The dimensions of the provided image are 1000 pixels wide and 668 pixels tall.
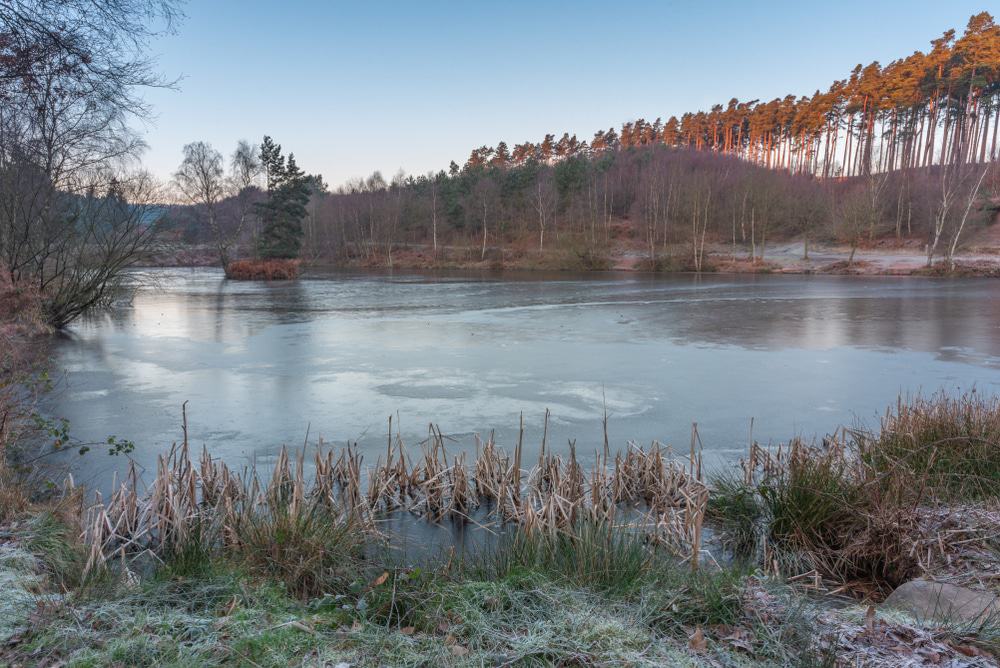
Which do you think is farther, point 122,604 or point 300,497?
point 300,497

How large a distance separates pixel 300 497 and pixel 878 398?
28.3ft

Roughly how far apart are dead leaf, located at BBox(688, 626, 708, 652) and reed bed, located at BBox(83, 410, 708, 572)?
89 cm

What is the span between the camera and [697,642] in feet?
9.89

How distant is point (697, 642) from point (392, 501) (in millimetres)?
3293

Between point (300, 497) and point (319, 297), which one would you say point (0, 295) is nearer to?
point (300, 497)

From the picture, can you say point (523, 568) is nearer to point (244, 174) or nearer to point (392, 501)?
point (392, 501)

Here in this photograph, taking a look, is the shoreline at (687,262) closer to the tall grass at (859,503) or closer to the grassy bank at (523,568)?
the grassy bank at (523,568)

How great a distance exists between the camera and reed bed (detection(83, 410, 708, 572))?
444 centimetres

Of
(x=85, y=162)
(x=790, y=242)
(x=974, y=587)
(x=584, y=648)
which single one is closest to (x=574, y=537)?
(x=584, y=648)

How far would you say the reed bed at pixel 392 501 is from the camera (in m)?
4.44

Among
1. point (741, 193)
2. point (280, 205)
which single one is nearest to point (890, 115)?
point (741, 193)

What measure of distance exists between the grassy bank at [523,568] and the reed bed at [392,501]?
0.03 metres

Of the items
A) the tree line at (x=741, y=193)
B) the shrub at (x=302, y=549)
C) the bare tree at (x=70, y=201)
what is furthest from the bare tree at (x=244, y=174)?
the shrub at (x=302, y=549)

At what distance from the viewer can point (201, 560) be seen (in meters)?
4.06
